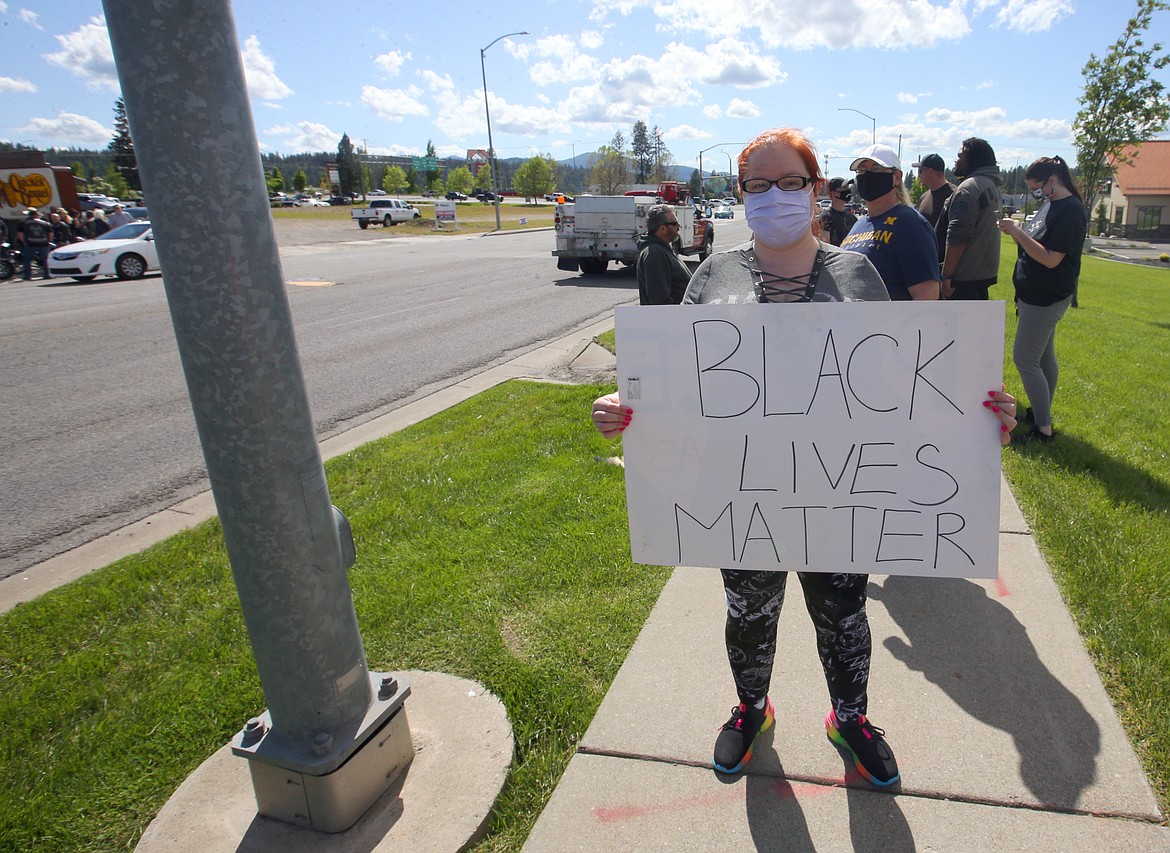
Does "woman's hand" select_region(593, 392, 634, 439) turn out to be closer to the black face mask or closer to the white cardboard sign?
the white cardboard sign

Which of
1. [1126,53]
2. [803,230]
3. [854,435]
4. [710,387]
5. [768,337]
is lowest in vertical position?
[854,435]

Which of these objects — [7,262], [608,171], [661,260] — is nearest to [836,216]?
[661,260]

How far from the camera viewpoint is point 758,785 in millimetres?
2342

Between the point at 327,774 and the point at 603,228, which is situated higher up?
the point at 603,228

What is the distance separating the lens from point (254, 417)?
1.99 m

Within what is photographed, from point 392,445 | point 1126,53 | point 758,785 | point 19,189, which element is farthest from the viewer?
point 19,189

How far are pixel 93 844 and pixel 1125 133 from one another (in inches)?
911

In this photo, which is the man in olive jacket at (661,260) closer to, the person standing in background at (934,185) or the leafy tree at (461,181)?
the person standing in background at (934,185)

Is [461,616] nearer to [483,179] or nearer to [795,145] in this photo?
[795,145]

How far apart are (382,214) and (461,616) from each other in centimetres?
5006

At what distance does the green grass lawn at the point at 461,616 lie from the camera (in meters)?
2.48

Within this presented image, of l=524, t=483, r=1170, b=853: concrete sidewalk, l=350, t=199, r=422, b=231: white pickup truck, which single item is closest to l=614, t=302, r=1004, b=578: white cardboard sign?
l=524, t=483, r=1170, b=853: concrete sidewalk

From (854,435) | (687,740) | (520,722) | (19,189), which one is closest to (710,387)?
(854,435)

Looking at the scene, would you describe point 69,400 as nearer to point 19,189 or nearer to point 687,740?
point 687,740
